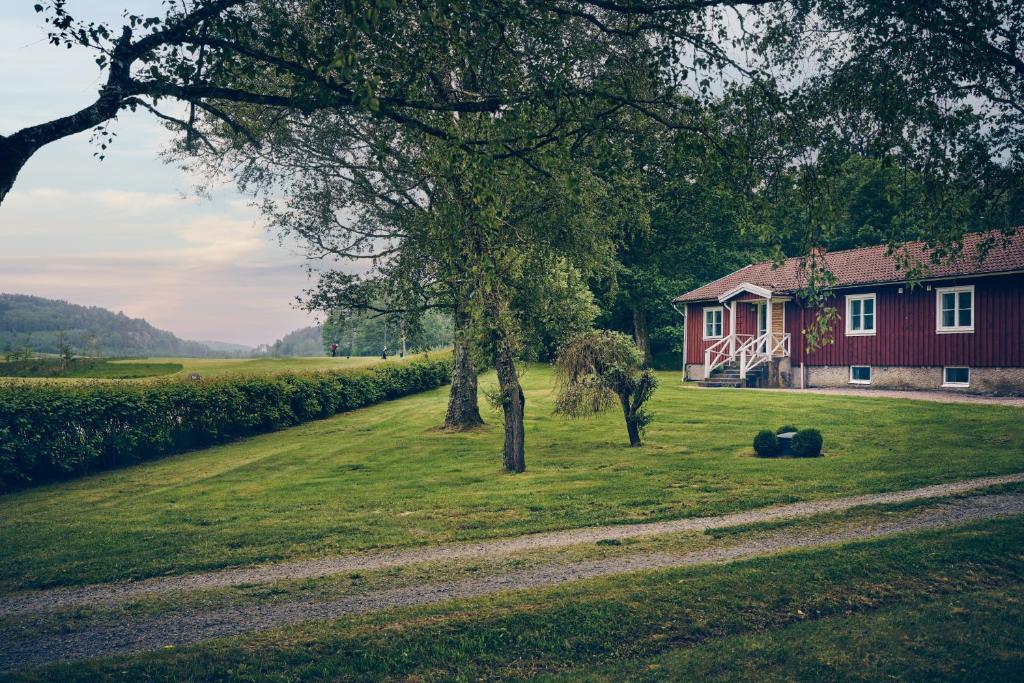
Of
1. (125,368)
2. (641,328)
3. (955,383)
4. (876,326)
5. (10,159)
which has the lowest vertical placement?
(955,383)

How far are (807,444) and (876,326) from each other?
16.5 meters

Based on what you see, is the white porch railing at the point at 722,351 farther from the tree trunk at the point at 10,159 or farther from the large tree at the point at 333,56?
the tree trunk at the point at 10,159

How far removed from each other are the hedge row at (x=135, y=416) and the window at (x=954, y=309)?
75.9ft

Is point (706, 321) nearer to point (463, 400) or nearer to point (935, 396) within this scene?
point (935, 396)

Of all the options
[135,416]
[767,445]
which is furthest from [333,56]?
[135,416]

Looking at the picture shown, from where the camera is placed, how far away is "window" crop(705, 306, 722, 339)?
37.4 m

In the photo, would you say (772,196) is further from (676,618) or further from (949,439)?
(949,439)

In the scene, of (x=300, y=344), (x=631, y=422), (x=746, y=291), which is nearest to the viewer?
(x=631, y=422)

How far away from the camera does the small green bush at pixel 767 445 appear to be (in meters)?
16.9

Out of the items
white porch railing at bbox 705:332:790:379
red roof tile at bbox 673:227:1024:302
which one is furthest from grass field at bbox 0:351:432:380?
red roof tile at bbox 673:227:1024:302

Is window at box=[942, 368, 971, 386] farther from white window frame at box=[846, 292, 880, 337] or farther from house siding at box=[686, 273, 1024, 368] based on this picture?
white window frame at box=[846, 292, 880, 337]

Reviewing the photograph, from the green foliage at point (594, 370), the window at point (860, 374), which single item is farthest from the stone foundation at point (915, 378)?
the green foliage at point (594, 370)

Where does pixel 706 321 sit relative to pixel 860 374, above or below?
above

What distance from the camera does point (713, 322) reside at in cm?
3772
